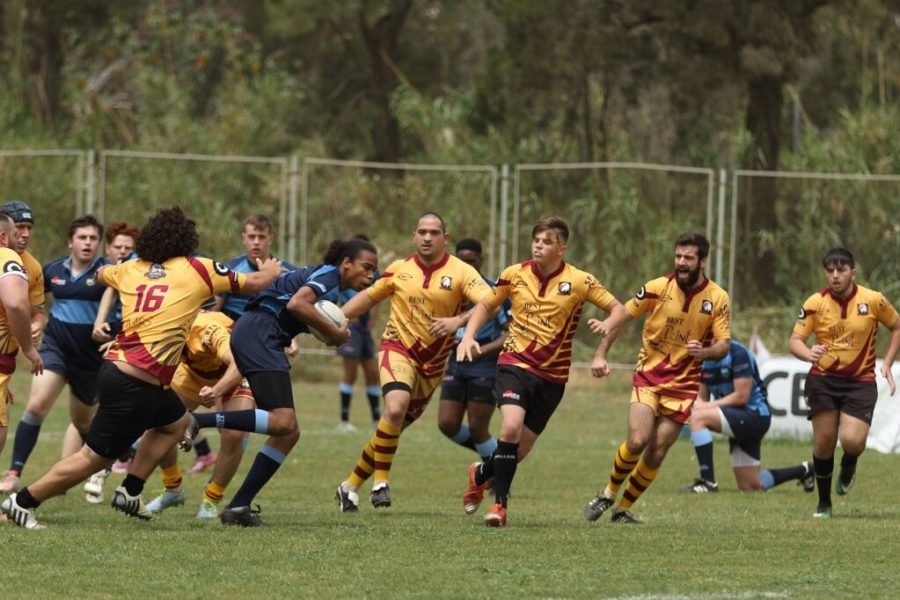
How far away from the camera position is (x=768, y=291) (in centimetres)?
2258

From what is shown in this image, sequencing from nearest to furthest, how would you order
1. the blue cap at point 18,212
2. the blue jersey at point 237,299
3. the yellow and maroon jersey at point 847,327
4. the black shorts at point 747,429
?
the blue cap at point 18,212, the yellow and maroon jersey at point 847,327, the blue jersey at point 237,299, the black shorts at point 747,429

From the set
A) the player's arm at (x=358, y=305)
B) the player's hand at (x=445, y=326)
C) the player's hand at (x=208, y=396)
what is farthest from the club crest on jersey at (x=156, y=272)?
the player's hand at (x=445, y=326)

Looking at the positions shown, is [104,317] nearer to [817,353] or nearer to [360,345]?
[817,353]

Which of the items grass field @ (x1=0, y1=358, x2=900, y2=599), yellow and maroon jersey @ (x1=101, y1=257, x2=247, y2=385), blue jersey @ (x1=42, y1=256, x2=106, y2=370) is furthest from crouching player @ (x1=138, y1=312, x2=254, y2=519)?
blue jersey @ (x1=42, y1=256, x2=106, y2=370)

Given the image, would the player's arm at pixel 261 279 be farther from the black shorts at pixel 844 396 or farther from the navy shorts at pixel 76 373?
the black shorts at pixel 844 396

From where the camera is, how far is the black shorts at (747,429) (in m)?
14.7

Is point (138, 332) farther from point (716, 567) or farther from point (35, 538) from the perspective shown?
point (716, 567)

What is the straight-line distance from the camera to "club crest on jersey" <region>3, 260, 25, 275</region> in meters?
9.77

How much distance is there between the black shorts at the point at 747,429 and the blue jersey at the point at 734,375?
0.10 metres

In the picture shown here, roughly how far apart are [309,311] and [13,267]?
1832 millimetres

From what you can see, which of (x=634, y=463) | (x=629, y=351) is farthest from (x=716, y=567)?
(x=629, y=351)

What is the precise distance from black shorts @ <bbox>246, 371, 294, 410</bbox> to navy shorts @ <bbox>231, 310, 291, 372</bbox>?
0.09ft

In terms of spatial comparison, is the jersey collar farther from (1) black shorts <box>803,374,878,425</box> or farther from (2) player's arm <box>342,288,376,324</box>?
(1) black shorts <box>803,374,878,425</box>

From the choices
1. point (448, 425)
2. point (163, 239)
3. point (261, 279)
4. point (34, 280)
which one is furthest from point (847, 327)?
point (34, 280)
